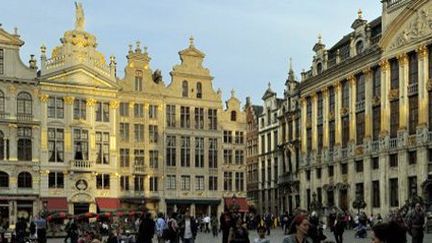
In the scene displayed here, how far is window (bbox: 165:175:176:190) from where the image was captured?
65.9 m

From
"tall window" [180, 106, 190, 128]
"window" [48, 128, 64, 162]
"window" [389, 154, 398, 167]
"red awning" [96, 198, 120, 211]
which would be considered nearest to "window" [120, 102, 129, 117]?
"tall window" [180, 106, 190, 128]

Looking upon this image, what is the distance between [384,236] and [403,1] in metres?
48.2

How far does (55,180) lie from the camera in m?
60.6

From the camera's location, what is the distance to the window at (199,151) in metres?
67.2

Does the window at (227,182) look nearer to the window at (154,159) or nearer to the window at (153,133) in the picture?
the window at (154,159)

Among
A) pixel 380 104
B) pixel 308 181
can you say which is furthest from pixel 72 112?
pixel 380 104

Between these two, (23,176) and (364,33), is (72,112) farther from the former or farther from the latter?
(364,33)

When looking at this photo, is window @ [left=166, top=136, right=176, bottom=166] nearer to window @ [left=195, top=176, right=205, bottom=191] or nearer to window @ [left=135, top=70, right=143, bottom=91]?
window @ [left=195, top=176, right=205, bottom=191]

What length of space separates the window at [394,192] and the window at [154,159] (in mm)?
21458

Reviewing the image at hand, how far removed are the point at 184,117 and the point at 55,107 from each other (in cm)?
1148

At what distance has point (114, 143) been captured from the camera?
6325 cm

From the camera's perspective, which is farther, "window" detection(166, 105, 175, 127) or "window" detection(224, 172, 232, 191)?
"window" detection(224, 172, 232, 191)

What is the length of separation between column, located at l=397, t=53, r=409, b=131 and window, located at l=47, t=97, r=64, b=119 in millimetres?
26607

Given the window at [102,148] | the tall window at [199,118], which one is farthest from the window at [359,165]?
the window at [102,148]
